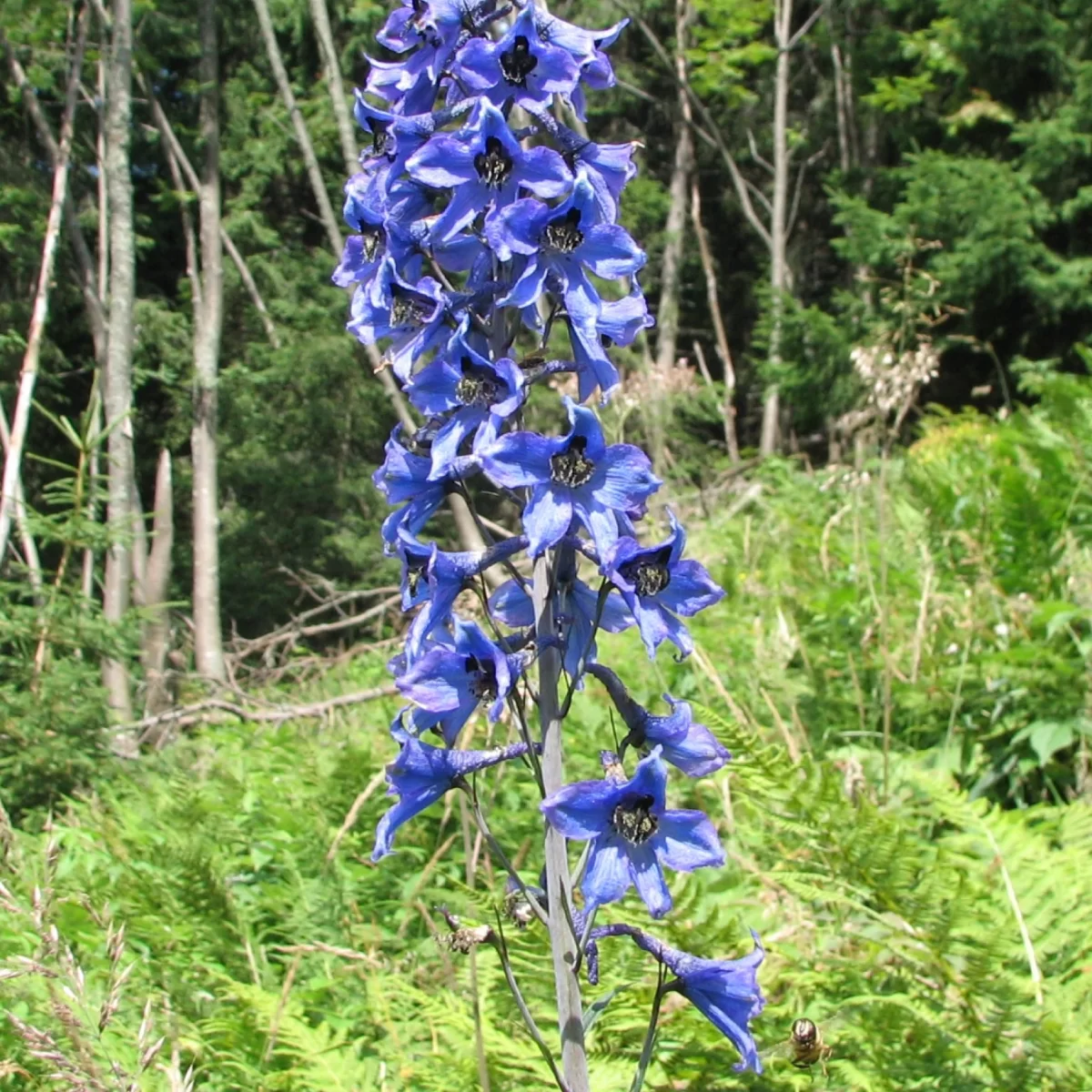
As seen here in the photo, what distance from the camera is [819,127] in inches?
834

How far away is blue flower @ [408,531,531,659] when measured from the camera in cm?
156

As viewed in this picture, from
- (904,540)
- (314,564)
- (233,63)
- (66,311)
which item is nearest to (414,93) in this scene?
(904,540)

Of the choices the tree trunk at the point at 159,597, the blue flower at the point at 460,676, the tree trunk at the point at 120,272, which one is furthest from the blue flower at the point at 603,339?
the tree trunk at the point at 120,272

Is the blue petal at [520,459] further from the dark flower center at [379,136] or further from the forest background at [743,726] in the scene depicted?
the forest background at [743,726]

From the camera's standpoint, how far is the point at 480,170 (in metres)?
1.58

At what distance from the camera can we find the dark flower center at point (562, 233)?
5.19 feet

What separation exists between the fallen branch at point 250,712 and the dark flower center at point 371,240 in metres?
4.03

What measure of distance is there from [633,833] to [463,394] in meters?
0.70

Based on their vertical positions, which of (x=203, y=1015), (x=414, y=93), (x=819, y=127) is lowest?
(x=203, y=1015)

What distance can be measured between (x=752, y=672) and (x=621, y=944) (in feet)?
6.22

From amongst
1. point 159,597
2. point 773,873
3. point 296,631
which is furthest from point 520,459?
point 159,597

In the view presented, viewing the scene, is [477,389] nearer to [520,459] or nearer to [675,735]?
[520,459]

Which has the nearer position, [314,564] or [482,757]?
[482,757]

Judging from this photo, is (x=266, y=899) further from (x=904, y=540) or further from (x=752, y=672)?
(x=904, y=540)
